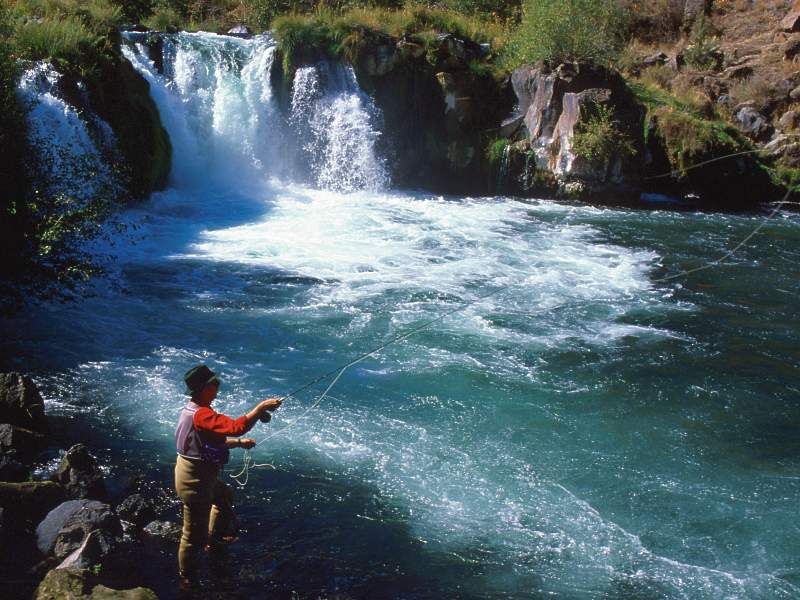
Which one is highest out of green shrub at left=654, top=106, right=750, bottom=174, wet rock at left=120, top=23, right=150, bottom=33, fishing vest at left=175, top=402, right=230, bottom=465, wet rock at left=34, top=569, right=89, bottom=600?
wet rock at left=120, top=23, right=150, bottom=33

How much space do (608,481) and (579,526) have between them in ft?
2.79

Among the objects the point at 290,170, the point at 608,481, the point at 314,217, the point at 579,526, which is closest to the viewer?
the point at 579,526

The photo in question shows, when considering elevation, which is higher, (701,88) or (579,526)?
(701,88)

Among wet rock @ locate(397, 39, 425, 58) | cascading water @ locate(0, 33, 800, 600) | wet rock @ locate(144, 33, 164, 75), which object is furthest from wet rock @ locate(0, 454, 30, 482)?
wet rock @ locate(397, 39, 425, 58)

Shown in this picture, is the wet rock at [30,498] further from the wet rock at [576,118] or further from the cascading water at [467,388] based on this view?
the wet rock at [576,118]

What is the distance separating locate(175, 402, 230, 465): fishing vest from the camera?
5.04m

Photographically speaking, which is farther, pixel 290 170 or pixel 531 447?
pixel 290 170

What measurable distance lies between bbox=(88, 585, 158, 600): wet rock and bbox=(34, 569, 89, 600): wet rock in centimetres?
8

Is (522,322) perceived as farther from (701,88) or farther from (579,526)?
(701,88)

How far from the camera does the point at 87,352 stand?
9.14 meters

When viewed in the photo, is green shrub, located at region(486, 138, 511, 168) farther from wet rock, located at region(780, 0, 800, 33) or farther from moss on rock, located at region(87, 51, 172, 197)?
wet rock, located at region(780, 0, 800, 33)

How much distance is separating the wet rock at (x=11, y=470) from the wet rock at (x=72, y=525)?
0.64 m

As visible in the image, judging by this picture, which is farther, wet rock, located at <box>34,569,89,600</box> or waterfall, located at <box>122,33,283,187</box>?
waterfall, located at <box>122,33,283,187</box>

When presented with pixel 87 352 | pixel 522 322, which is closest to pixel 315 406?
pixel 87 352
